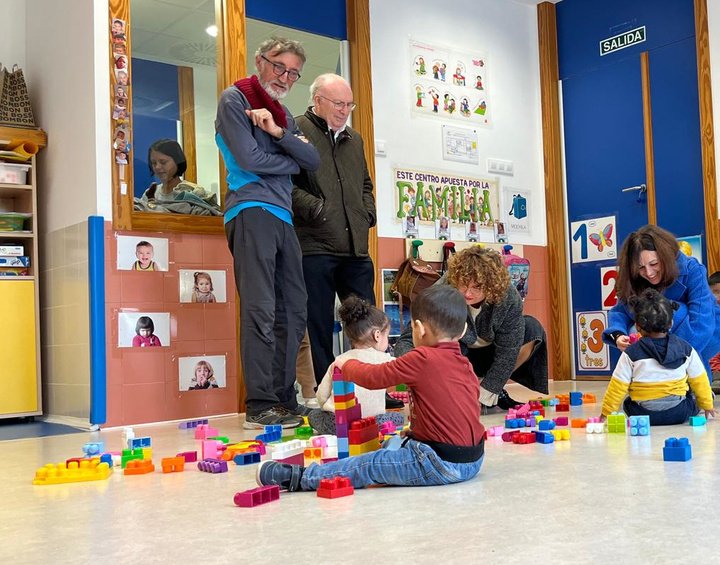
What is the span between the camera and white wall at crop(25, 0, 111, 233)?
418 cm

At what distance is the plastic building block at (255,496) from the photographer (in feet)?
6.38

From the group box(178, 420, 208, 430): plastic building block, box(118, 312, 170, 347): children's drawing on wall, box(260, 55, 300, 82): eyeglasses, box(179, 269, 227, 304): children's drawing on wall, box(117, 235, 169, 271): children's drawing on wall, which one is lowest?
box(178, 420, 208, 430): plastic building block

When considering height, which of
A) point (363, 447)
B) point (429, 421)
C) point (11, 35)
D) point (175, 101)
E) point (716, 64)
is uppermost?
point (11, 35)

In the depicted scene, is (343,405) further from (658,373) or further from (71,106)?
(71,106)

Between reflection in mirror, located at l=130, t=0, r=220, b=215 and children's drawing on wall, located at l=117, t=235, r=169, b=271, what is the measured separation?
195mm

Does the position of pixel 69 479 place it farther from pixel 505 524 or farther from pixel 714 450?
pixel 714 450

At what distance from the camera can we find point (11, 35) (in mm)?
5133

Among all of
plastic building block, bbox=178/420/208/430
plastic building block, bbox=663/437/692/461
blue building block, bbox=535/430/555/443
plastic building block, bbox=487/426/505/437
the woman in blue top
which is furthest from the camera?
plastic building block, bbox=178/420/208/430

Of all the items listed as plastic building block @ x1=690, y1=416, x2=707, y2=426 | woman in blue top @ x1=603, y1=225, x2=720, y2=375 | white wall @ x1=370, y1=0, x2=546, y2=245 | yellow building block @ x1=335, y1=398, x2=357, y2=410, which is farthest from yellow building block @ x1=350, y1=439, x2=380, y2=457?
white wall @ x1=370, y1=0, x2=546, y2=245

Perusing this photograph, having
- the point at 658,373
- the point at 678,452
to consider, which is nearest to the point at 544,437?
the point at 678,452

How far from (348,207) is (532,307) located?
240 cm

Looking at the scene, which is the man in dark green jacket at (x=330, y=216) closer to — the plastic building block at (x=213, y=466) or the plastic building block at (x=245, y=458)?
the plastic building block at (x=245, y=458)

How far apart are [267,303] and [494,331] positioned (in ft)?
3.61

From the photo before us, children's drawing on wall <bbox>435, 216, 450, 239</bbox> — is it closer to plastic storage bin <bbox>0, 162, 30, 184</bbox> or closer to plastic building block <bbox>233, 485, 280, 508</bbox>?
plastic storage bin <bbox>0, 162, 30, 184</bbox>
